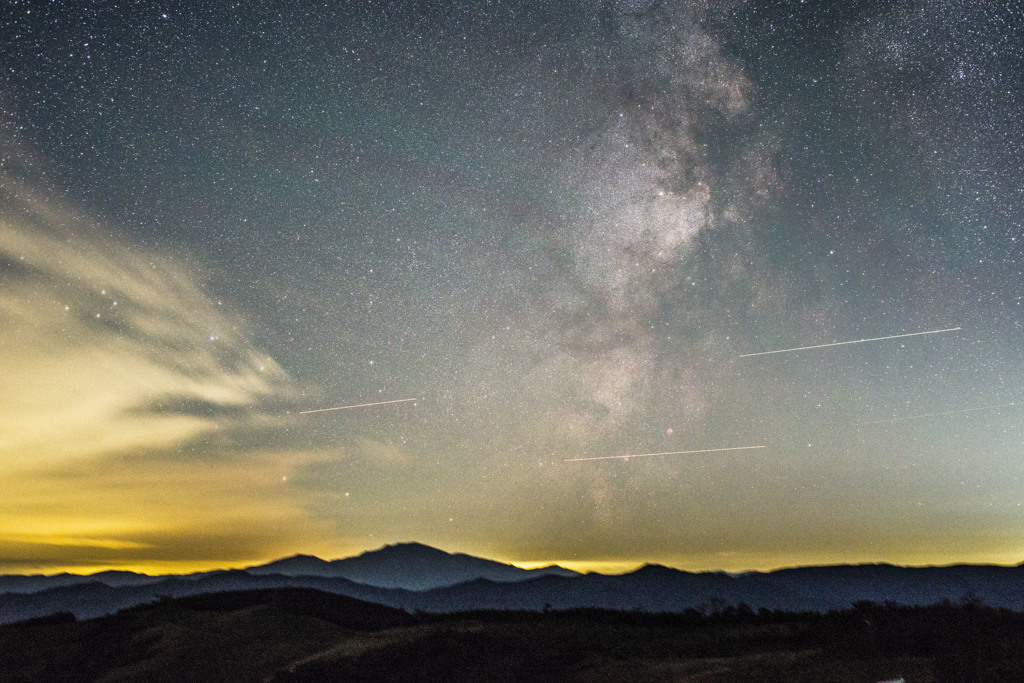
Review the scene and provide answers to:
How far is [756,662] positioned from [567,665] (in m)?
5.41

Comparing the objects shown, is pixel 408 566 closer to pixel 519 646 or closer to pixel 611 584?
pixel 611 584

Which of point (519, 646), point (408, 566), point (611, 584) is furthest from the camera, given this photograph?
point (408, 566)

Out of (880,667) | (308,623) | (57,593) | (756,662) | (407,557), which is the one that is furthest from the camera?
(407,557)

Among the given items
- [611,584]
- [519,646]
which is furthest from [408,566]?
[519,646]

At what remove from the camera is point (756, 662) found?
55.9ft

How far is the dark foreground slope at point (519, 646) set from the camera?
16.6 meters

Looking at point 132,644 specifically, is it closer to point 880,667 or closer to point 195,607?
point 195,607

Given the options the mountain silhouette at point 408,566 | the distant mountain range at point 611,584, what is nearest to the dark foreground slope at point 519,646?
the distant mountain range at point 611,584

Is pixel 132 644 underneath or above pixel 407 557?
underneath

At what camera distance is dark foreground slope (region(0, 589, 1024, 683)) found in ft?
54.4

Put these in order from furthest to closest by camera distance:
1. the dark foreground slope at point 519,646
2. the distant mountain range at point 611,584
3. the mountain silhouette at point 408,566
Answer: the mountain silhouette at point 408,566 → the distant mountain range at point 611,584 → the dark foreground slope at point 519,646

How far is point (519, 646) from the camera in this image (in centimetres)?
2142

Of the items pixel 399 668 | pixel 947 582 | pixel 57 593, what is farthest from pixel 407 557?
pixel 399 668

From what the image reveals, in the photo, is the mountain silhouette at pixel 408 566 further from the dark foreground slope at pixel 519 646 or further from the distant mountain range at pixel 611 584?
the dark foreground slope at pixel 519 646
